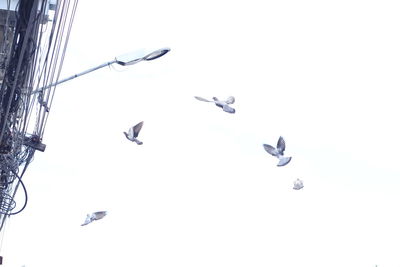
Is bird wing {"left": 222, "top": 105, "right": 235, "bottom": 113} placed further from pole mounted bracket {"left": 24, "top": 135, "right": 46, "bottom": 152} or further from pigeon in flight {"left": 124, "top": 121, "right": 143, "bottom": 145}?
pole mounted bracket {"left": 24, "top": 135, "right": 46, "bottom": 152}

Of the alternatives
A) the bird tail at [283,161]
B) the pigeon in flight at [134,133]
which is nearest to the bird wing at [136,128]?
the pigeon in flight at [134,133]

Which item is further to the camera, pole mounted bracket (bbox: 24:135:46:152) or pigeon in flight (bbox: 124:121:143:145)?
pigeon in flight (bbox: 124:121:143:145)

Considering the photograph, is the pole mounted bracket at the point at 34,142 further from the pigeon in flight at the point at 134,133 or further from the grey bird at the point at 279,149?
the grey bird at the point at 279,149

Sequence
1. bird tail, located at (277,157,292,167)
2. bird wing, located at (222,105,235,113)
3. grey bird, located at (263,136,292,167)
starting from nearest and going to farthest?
1. bird wing, located at (222,105,235,113)
2. bird tail, located at (277,157,292,167)
3. grey bird, located at (263,136,292,167)

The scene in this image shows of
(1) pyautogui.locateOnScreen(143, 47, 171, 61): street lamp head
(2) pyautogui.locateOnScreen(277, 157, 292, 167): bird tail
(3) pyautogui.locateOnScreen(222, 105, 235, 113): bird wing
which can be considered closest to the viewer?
(1) pyautogui.locateOnScreen(143, 47, 171, 61): street lamp head

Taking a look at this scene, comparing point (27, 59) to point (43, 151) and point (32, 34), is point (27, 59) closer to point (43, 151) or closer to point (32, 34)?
point (32, 34)

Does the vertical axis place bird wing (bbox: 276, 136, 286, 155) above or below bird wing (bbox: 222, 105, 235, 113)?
below

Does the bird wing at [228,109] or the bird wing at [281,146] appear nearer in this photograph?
the bird wing at [228,109]

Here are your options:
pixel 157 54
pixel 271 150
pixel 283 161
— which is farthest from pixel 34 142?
pixel 271 150

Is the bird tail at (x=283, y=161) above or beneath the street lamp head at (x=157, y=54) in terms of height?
beneath

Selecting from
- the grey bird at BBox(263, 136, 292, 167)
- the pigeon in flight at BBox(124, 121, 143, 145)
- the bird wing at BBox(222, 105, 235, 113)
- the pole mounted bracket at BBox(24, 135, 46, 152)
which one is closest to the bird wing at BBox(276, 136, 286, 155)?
the grey bird at BBox(263, 136, 292, 167)

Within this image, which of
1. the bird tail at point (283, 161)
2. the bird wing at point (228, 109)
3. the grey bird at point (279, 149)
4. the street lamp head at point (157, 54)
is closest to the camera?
the street lamp head at point (157, 54)
